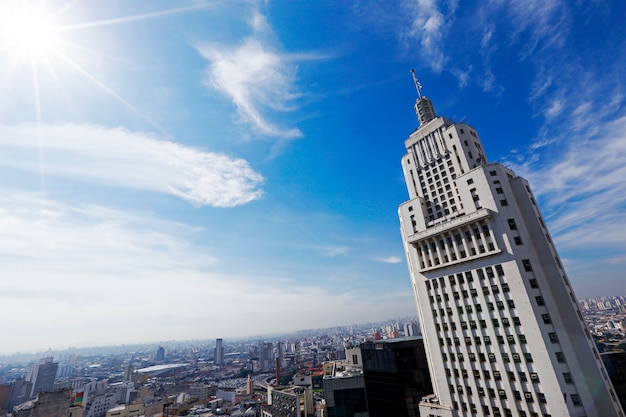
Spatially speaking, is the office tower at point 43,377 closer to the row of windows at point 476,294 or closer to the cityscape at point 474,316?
the cityscape at point 474,316

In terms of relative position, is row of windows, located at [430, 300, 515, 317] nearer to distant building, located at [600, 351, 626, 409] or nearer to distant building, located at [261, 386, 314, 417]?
distant building, located at [261, 386, 314, 417]

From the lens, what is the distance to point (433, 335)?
51750 mm

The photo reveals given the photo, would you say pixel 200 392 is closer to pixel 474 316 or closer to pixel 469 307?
pixel 469 307

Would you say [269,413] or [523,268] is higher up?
[523,268]

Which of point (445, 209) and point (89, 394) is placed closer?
point (445, 209)

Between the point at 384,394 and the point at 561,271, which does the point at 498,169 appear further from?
the point at 384,394

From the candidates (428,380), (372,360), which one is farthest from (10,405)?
(428,380)

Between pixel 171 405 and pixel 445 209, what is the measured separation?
425ft

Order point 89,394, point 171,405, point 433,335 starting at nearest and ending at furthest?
point 433,335, point 171,405, point 89,394

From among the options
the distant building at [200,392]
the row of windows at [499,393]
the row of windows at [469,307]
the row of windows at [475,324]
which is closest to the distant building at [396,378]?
the row of windows at [499,393]

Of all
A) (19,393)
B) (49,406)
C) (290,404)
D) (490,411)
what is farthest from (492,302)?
(19,393)

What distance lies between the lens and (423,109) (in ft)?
227

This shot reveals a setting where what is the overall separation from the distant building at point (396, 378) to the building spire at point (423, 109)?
5213 cm

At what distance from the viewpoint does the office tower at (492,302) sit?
3750 centimetres
